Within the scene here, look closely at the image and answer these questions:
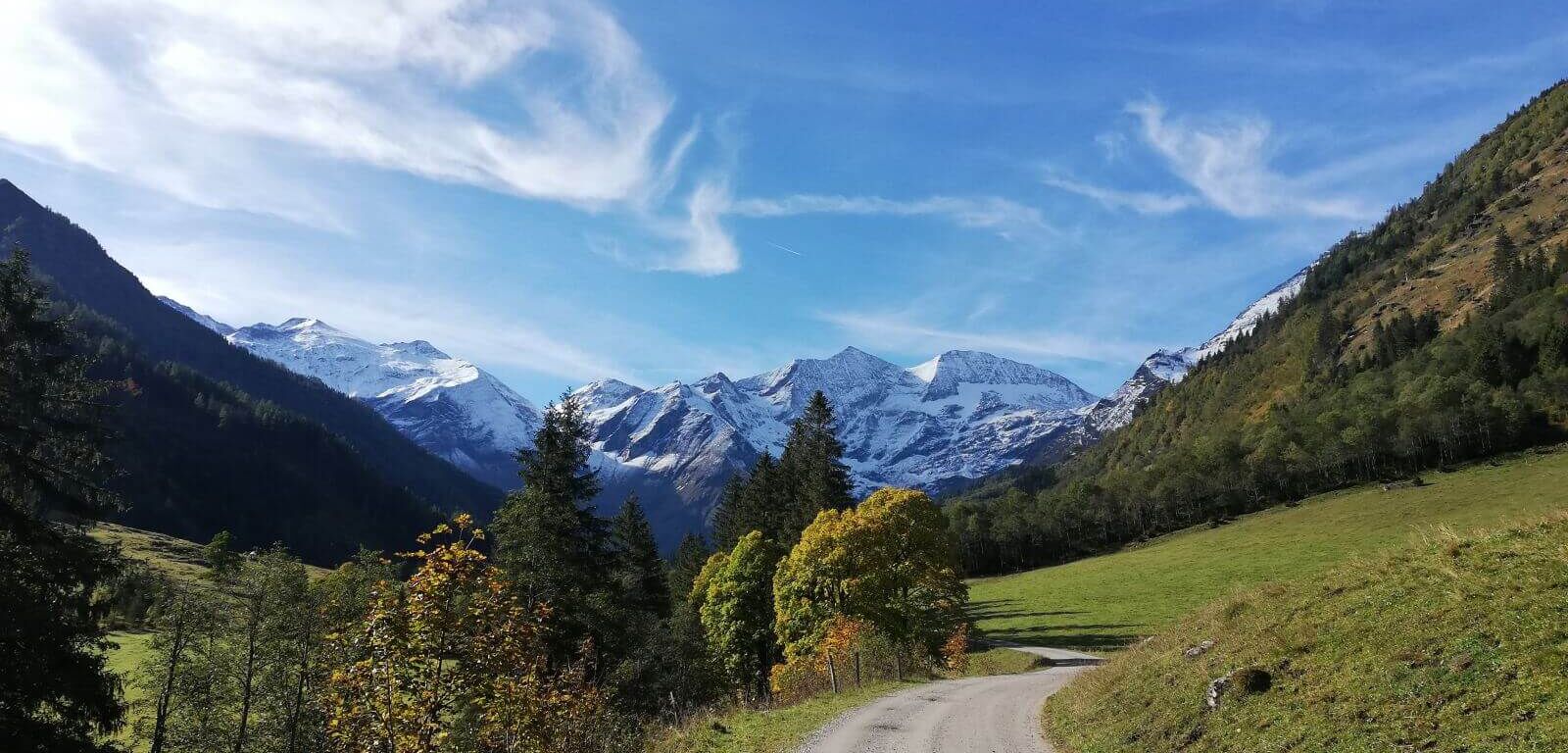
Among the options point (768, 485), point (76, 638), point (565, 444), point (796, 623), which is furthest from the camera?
point (768, 485)

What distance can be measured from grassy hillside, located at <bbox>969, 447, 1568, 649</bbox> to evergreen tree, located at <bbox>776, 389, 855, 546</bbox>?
64.4ft

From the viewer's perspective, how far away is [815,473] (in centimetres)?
6003

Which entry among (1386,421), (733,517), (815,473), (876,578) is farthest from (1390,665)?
(1386,421)

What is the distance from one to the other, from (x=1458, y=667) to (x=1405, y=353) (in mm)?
196869

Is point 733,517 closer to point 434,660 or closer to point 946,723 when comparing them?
point 946,723

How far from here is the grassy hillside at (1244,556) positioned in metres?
60.8

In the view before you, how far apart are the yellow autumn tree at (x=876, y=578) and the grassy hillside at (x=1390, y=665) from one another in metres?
23.5

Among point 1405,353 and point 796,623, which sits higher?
point 1405,353

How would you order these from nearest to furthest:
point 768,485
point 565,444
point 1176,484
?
point 565,444 < point 768,485 < point 1176,484

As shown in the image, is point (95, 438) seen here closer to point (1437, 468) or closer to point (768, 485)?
point (768, 485)

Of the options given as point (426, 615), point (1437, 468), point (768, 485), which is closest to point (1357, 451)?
point (1437, 468)

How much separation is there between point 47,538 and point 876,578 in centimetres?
3564

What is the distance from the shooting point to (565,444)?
1380 inches

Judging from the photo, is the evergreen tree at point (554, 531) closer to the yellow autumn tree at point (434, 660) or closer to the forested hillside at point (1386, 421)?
the yellow autumn tree at point (434, 660)
